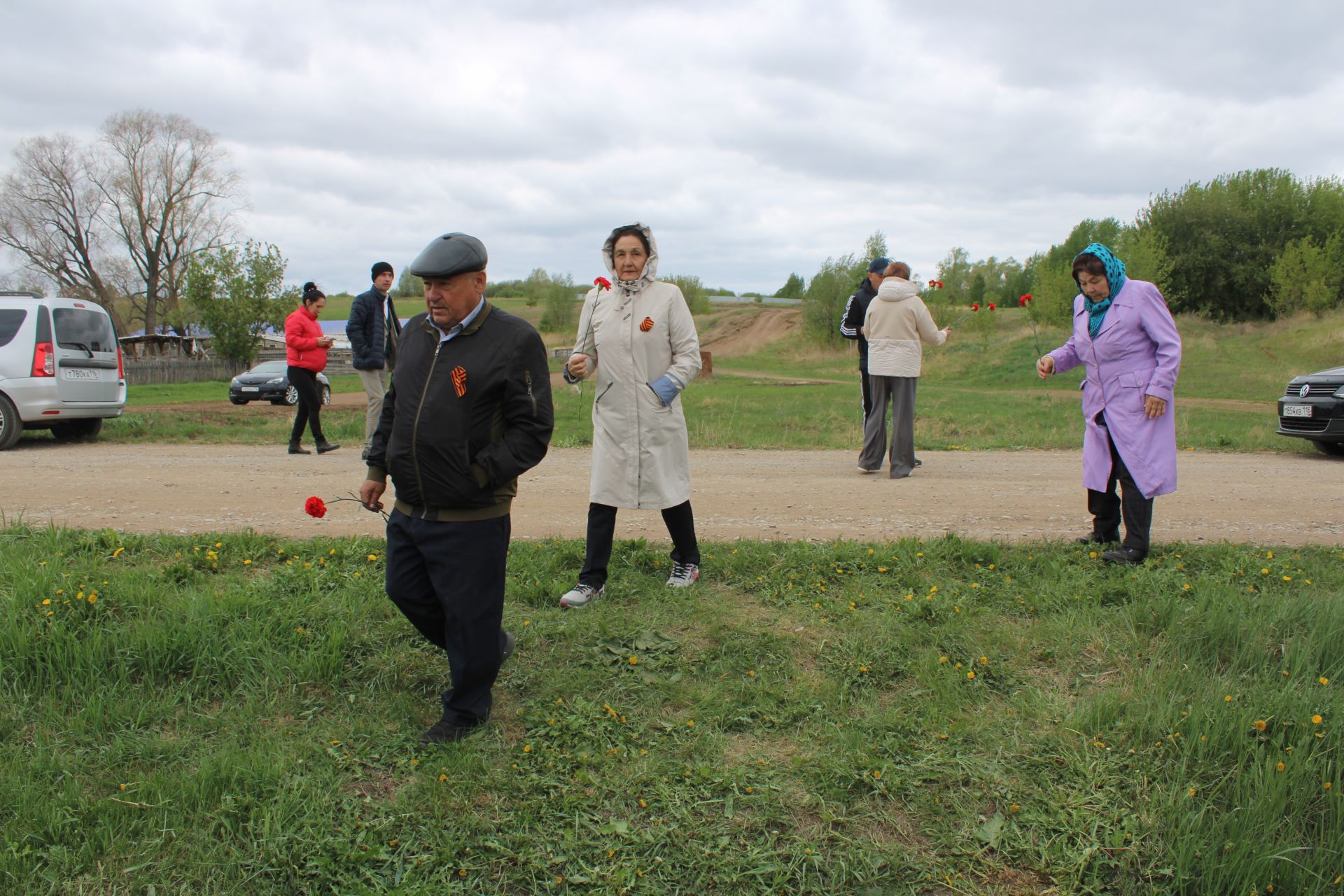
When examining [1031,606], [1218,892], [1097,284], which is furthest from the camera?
[1097,284]

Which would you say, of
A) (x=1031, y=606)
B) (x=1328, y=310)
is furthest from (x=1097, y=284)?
(x=1328, y=310)

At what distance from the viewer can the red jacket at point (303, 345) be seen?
384 inches

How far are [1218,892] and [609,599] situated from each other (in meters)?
2.86

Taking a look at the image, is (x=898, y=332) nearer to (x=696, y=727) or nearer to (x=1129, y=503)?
(x=1129, y=503)

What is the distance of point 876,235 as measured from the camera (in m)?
→ 50.0

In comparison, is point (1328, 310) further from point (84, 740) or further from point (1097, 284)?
point (84, 740)

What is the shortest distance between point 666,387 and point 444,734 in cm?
204

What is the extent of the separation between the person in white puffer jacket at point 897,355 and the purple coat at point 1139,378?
9.88 ft

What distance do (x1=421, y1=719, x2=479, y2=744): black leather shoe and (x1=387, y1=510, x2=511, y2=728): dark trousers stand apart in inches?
0.8

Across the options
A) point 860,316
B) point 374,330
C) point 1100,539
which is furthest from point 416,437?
point 860,316

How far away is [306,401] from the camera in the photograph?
32.9 ft

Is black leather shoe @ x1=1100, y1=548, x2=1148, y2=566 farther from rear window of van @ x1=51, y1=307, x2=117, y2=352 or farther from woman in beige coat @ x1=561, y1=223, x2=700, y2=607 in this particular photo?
rear window of van @ x1=51, y1=307, x2=117, y2=352

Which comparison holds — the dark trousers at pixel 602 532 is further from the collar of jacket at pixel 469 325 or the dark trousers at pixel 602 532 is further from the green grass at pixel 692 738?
the collar of jacket at pixel 469 325

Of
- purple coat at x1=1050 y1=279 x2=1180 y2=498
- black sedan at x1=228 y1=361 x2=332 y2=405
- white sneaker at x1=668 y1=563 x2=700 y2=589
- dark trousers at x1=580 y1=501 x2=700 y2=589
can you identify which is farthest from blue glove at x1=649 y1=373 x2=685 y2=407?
black sedan at x1=228 y1=361 x2=332 y2=405
